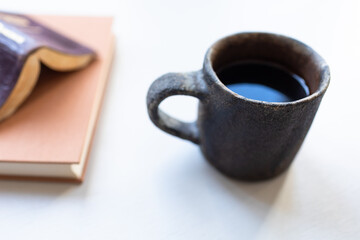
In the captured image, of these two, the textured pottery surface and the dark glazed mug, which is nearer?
the dark glazed mug

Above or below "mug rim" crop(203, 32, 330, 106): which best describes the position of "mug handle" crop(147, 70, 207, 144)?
below

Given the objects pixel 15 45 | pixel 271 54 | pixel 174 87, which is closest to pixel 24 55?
pixel 15 45

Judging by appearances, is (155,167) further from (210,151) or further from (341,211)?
(341,211)

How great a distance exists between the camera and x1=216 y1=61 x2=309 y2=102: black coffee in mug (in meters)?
0.44

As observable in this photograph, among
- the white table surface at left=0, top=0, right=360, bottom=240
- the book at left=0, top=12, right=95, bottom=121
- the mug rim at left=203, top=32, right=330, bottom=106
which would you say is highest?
the mug rim at left=203, top=32, right=330, bottom=106

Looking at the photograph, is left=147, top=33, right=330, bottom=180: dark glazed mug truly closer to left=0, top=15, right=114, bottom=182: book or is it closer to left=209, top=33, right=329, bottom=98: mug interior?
left=209, top=33, right=329, bottom=98: mug interior

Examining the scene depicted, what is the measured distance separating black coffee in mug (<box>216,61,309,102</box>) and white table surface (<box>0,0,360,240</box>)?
0.34 ft

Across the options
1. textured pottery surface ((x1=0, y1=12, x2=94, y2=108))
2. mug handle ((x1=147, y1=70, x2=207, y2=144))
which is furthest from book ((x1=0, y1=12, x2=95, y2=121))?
mug handle ((x1=147, y1=70, x2=207, y2=144))

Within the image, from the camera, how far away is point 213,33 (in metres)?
0.67

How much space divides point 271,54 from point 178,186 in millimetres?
199

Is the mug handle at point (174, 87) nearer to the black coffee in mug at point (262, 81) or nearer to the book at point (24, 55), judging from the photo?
the black coffee in mug at point (262, 81)

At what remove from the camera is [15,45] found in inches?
18.3

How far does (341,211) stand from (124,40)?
44 centimetres

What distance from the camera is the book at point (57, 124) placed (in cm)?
45
